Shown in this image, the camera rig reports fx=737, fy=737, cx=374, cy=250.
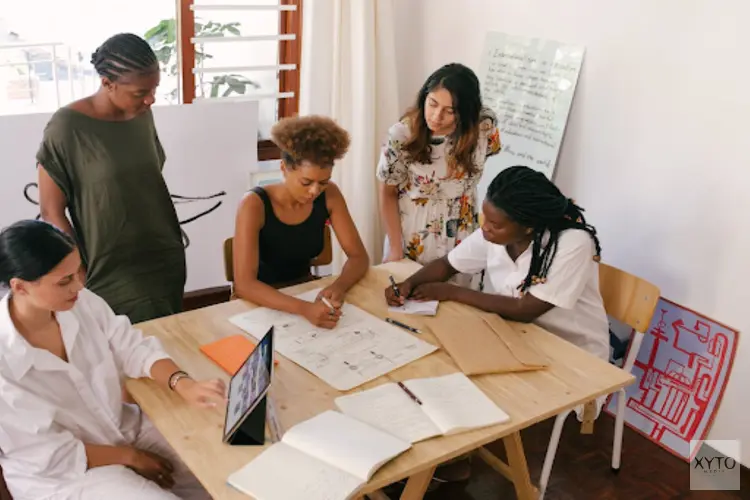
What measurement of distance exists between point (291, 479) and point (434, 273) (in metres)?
1.04

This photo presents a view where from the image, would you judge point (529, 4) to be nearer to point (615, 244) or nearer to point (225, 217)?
point (615, 244)

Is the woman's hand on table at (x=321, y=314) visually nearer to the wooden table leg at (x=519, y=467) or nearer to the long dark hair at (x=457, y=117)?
the wooden table leg at (x=519, y=467)

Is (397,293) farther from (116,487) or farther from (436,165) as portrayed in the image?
(116,487)

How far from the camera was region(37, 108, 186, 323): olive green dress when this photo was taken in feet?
6.75

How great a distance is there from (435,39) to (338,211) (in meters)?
1.49

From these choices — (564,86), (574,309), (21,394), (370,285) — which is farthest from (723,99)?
(21,394)

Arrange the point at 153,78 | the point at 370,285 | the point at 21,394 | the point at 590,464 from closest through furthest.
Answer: the point at 21,394, the point at 153,78, the point at 370,285, the point at 590,464

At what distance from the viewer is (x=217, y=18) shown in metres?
3.31

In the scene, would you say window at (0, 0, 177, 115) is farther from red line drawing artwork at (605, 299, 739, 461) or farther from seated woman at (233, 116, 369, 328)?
red line drawing artwork at (605, 299, 739, 461)

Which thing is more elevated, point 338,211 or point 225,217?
point 338,211

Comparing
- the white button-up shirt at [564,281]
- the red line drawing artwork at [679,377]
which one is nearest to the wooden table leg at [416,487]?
the white button-up shirt at [564,281]

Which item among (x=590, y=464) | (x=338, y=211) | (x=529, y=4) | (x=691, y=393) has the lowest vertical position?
(x=590, y=464)

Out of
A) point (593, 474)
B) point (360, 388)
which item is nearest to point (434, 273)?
point (360, 388)

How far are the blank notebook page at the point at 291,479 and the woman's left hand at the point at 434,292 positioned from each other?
83 cm
